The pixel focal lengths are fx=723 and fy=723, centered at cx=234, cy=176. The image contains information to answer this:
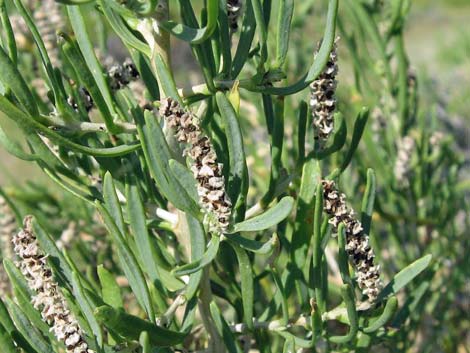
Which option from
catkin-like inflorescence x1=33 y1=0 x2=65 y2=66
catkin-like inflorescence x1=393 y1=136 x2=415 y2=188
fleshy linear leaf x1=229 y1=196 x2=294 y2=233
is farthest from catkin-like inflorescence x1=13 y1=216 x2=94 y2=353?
catkin-like inflorescence x1=393 y1=136 x2=415 y2=188

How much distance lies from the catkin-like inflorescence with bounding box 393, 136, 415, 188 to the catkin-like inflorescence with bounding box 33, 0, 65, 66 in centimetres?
40

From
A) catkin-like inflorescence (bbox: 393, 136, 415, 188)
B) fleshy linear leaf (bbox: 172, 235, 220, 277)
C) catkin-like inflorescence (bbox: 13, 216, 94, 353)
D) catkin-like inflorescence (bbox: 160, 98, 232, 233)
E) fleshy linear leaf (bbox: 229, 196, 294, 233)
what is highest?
catkin-like inflorescence (bbox: 160, 98, 232, 233)

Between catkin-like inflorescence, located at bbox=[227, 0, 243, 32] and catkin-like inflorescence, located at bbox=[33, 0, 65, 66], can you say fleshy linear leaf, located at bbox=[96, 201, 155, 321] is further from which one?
catkin-like inflorescence, located at bbox=[33, 0, 65, 66]

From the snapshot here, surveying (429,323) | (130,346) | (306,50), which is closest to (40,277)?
(130,346)

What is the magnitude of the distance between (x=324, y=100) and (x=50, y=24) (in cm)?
43

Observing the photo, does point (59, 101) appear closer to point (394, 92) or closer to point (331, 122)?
point (331, 122)

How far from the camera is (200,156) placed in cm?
40

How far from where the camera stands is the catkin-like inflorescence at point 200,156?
397 mm

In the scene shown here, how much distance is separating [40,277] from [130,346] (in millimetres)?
68

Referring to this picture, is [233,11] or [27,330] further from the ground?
[233,11]

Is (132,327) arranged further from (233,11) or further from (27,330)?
(233,11)

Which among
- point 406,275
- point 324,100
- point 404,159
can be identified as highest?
point 324,100

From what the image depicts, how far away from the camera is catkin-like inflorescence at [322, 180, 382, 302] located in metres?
0.46

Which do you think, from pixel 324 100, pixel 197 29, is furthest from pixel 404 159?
pixel 197 29
